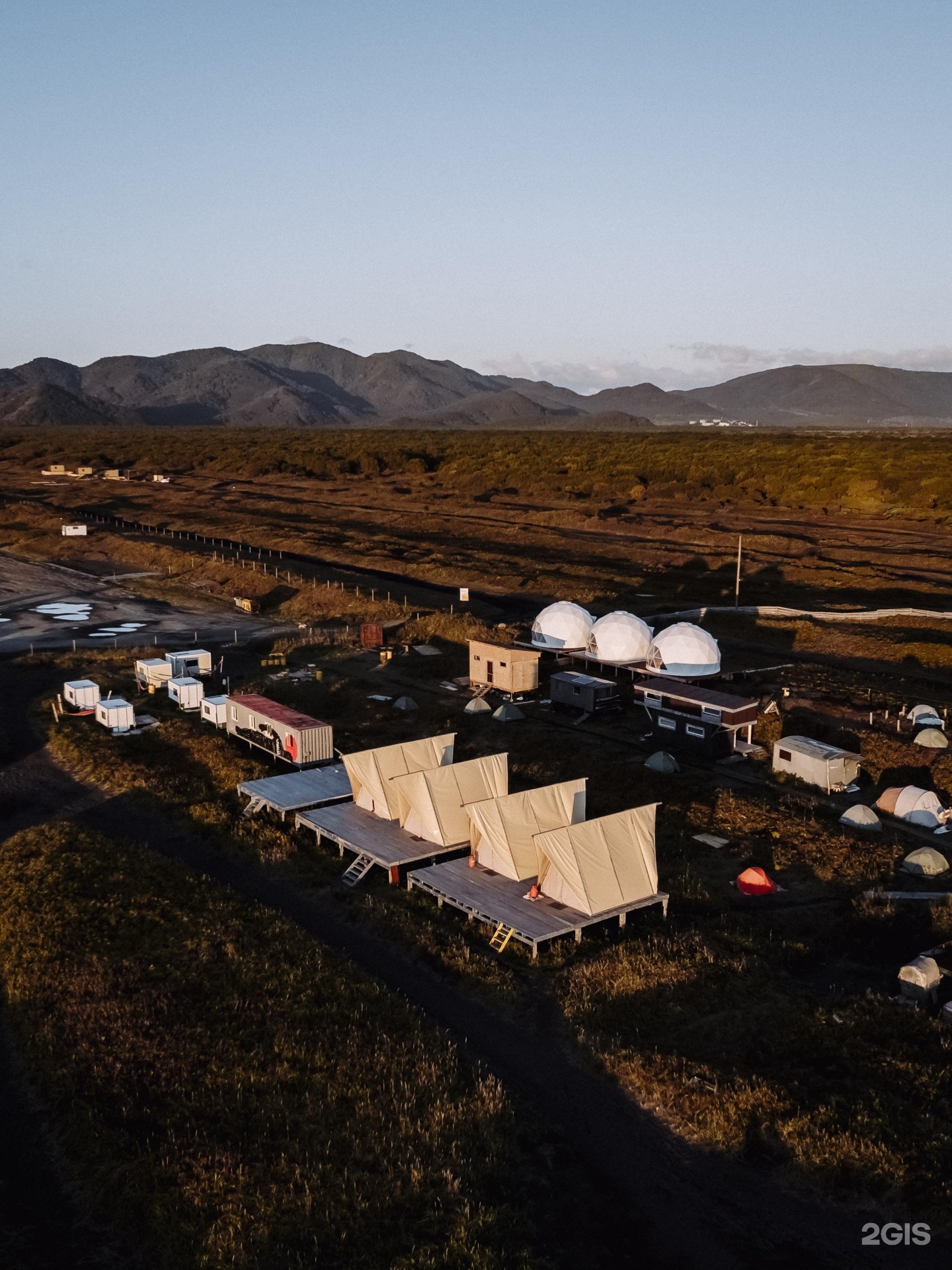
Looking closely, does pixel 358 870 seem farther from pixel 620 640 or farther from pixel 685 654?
pixel 620 640

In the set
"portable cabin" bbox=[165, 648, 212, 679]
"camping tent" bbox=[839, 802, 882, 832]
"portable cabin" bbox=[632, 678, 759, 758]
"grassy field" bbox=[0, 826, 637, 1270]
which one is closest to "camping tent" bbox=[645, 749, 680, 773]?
"portable cabin" bbox=[632, 678, 759, 758]

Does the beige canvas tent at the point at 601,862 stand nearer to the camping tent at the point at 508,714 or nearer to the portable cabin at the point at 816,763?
the portable cabin at the point at 816,763

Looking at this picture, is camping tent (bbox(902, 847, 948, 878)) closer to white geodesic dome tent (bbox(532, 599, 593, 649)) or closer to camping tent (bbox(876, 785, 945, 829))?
camping tent (bbox(876, 785, 945, 829))

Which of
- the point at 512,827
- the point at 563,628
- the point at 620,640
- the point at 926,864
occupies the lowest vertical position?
the point at 926,864

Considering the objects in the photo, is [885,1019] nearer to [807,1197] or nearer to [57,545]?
[807,1197]

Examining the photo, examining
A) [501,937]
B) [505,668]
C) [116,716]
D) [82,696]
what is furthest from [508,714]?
[82,696]
